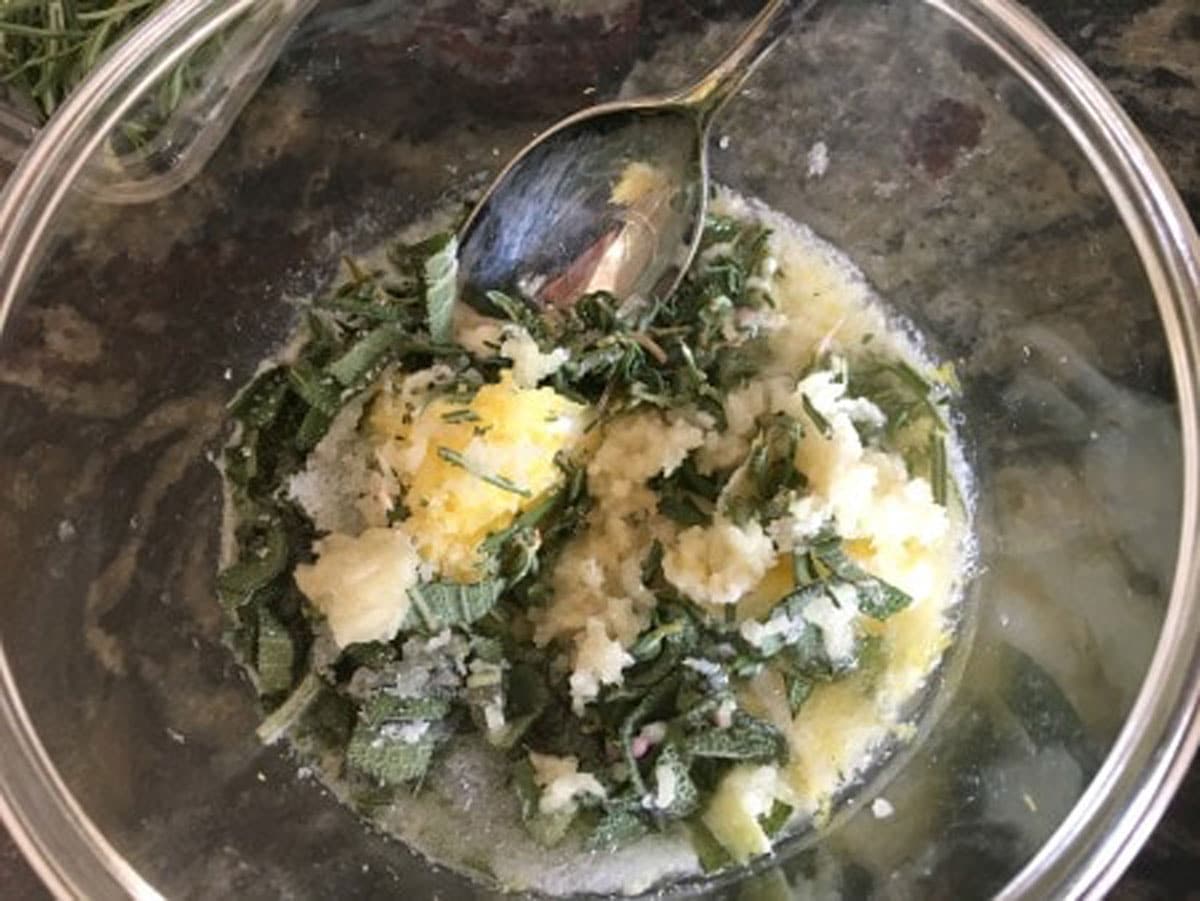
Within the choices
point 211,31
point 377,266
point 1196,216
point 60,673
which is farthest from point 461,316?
point 1196,216

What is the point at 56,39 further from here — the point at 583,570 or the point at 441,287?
the point at 583,570

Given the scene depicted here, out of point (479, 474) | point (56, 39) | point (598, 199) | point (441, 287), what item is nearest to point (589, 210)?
point (598, 199)

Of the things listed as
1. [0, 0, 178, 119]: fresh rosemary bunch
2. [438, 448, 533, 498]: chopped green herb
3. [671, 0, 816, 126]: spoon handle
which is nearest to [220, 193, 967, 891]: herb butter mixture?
[438, 448, 533, 498]: chopped green herb

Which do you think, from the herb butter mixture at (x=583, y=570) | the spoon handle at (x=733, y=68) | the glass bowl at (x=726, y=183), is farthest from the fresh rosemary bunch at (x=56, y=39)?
the spoon handle at (x=733, y=68)

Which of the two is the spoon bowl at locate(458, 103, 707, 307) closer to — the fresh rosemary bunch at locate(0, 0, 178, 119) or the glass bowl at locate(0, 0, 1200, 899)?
the glass bowl at locate(0, 0, 1200, 899)

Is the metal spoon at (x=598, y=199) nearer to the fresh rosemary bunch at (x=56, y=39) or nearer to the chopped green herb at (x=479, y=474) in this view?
the chopped green herb at (x=479, y=474)

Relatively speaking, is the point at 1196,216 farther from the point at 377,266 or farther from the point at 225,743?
the point at 225,743

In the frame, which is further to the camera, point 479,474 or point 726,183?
point 726,183
